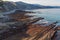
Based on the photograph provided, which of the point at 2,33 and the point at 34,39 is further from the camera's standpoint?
the point at 2,33

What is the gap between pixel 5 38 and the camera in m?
18.8

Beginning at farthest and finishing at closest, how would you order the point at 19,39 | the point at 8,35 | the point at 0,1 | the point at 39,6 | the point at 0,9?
the point at 39,6 → the point at 0,9 → the point at 0,1 → the point at 8,35 → the point at 19,39

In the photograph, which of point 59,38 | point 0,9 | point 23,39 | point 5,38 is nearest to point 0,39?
point 5,38

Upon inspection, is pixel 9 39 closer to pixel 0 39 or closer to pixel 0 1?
pixel 0 39

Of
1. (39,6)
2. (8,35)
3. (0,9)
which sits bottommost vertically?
(39,6)

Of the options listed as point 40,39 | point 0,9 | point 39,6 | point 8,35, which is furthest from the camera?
point 39,6

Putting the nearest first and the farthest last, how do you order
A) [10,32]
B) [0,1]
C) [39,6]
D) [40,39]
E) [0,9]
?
[40,39]
[10,32]
[0,1]
[0,9]
[39,6]

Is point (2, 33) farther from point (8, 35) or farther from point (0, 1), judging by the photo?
point (0, 1)

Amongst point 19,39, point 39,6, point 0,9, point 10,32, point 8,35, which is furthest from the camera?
point 39,6

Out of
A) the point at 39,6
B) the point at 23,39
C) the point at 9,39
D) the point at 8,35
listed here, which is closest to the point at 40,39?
the point at 23,39

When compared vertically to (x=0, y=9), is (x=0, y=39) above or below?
above

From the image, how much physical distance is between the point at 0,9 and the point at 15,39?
4278 cm

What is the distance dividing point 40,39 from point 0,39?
3883 millimetres

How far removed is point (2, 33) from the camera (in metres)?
20.7
